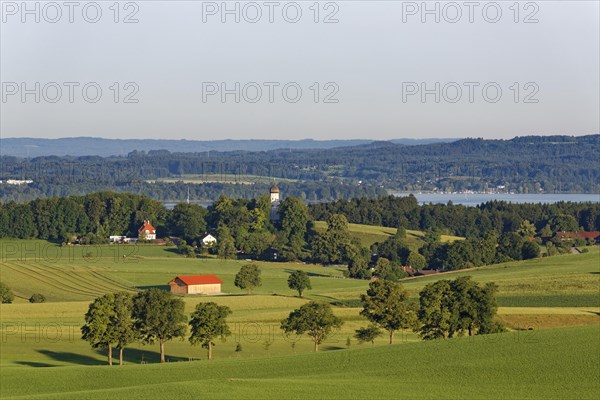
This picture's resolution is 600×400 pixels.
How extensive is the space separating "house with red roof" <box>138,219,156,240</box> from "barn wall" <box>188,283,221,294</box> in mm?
40650

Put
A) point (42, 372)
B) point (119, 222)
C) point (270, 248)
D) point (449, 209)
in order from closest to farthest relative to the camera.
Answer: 1. point (42, 372)
2. point (270, 248)
3. point (119, 222)
4. point (449, 209)

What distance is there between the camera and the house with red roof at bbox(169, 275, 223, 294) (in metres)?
91.6

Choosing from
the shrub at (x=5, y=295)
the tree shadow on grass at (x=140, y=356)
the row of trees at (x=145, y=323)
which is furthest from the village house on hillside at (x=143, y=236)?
the row of trees at (x=145, y=323)

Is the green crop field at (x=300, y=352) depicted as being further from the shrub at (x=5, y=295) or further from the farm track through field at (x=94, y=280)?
the shrub at (x=5, y=295)

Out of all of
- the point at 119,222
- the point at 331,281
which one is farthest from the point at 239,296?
the point at 119,222

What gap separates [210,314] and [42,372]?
11784 mm

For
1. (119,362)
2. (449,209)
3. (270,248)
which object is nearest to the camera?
(119,362)

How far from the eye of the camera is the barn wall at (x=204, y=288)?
3612 inches

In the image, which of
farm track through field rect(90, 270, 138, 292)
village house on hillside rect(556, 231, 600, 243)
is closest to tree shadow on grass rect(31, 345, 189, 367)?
farm track through field rect(90, 270, 138, 292)

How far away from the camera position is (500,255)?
393ft

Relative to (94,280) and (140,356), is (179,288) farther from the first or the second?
(140,356)

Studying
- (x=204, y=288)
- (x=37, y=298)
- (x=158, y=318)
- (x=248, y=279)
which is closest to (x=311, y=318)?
(x=158, y=318)

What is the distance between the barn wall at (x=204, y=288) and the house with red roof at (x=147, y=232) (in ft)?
133

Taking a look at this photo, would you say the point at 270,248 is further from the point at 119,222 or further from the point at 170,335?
the point at 170,335
